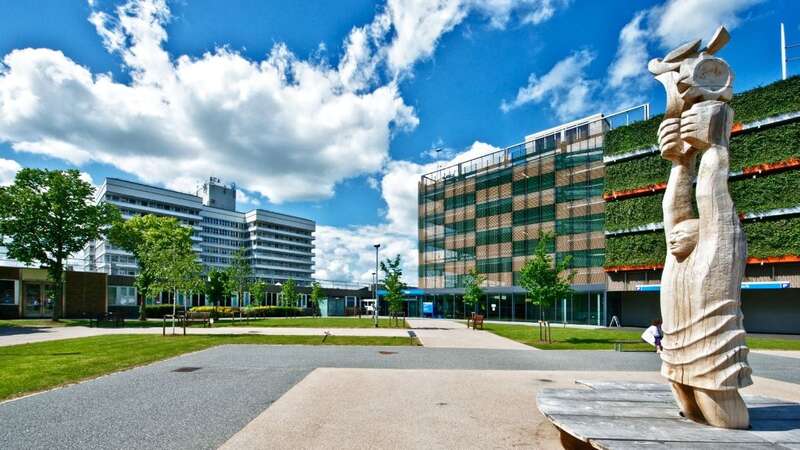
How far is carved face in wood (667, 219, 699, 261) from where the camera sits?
6.04 m

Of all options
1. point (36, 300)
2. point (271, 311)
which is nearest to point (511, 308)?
point (271, 311)

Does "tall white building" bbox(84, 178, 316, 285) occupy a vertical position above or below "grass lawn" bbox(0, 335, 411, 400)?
above

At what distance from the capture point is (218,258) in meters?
128

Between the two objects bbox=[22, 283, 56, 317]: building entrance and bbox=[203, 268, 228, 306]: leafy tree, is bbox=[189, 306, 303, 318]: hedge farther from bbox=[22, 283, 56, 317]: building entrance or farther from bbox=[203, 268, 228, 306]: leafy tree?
bbox=[22, 283, 56, 317]: building entrance

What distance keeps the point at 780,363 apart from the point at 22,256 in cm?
4711

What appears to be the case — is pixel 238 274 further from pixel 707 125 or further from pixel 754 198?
pixel 707 125

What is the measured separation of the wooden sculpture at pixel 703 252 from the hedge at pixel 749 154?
34871 mm

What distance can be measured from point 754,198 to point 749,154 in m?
3.32

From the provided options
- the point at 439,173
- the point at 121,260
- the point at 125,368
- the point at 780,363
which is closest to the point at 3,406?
the point at 125,368

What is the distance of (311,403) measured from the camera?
9023 millimetres

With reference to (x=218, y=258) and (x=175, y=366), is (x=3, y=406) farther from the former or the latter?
(x=218, y=258)

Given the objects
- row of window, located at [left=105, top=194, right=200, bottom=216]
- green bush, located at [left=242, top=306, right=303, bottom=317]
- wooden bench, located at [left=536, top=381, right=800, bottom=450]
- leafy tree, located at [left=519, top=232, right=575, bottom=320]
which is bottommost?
green bush, located at [left=242, top=306, right=303, bottom=317]

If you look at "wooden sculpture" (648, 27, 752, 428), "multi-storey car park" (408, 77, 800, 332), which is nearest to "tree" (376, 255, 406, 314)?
"multi-storey car park" (408, 77, 800, 332)

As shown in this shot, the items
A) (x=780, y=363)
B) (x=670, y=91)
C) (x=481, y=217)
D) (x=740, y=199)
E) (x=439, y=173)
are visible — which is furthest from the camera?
(x=439, y=173)
